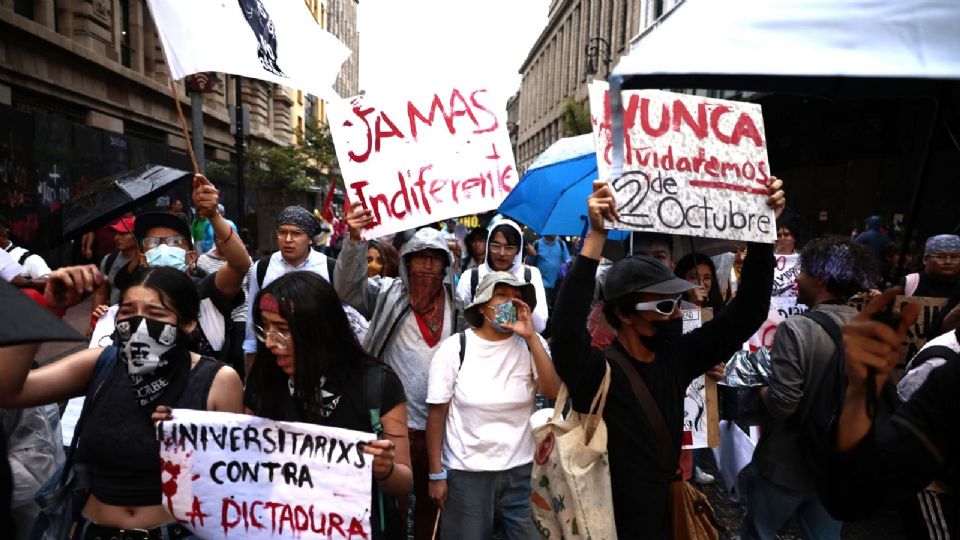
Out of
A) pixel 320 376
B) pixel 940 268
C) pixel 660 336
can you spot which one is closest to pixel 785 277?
pixel 940 268

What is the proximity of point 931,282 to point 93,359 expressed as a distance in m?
5.48

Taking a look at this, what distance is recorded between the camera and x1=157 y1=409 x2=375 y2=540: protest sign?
2064mm

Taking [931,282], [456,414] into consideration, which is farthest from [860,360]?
[931,282]

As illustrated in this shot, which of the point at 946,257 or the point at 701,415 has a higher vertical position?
the point at 946,257

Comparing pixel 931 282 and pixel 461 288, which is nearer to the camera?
pixel 461 288

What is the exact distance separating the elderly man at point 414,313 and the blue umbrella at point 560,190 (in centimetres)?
158

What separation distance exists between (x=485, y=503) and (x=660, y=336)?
1.22m

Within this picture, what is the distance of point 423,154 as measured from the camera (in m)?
3.59

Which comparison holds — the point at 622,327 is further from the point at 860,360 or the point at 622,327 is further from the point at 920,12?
the point at 920,12

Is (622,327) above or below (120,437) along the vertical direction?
above

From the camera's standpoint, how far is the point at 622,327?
8.42 ft

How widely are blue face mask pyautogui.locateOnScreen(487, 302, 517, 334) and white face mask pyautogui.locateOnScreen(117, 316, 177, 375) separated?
1.47 meters

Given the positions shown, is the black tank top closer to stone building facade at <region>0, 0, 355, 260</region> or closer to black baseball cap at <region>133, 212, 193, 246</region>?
black baseball cap at <region>133, 212, 193, 246</region>

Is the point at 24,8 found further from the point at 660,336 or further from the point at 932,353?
the point at 932,353
